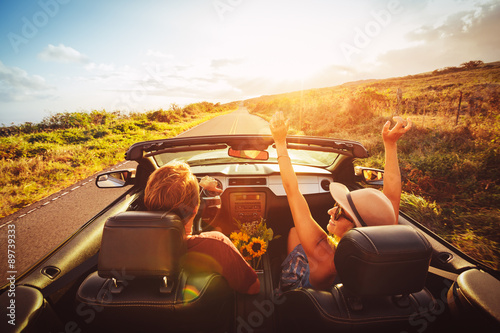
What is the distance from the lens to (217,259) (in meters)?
1.64

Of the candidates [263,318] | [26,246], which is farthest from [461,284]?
[26,246]

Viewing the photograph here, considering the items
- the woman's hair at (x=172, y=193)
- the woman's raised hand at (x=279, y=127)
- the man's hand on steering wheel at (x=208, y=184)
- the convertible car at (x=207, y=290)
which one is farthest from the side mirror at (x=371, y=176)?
the woman's hair at (x=172, y=193)

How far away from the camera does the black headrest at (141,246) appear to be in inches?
49.3

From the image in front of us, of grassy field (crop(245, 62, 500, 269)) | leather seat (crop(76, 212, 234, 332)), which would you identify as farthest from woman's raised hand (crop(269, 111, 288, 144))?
grassy field (crop(245, 62, 500, 269))

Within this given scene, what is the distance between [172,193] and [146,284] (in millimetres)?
541

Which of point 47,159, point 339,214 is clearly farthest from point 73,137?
point 339,214

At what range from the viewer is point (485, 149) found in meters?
7.81

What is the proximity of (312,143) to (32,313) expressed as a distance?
2652mm

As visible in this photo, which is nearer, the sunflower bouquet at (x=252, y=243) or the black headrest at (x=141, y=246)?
the black headrest at (x=141, y=246)

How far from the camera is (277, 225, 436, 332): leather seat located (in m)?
1.10

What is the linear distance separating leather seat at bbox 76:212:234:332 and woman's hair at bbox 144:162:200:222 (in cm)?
18

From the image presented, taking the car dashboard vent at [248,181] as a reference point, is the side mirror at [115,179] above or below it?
above

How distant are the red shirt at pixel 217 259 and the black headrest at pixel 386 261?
2.70 ft

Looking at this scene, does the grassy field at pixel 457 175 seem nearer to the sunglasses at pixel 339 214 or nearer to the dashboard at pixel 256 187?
the dashboard at pixel 256 187
